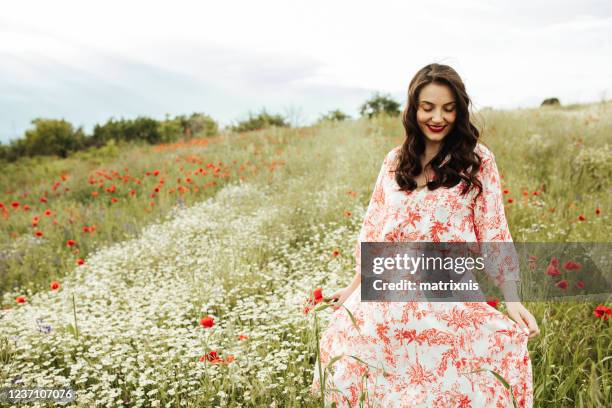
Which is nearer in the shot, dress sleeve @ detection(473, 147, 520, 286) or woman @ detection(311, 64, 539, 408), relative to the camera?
woman @ detection(311, 64, 539, 408)

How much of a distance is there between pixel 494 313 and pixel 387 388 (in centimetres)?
61

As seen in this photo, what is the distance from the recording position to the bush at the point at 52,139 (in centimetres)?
2327

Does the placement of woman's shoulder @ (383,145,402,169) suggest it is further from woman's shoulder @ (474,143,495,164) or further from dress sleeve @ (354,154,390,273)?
woman's shoulder @ (474,143,495,164)

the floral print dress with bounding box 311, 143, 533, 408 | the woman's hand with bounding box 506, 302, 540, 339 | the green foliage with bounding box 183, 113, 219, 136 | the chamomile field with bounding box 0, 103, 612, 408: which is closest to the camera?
the floral print dress with bounding box 311, 143, 533, 408

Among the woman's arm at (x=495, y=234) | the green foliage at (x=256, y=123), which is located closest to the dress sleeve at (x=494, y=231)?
the woman's arm at (x=495, y=234)

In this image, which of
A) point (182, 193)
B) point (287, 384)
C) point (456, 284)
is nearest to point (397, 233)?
point (456, 284)

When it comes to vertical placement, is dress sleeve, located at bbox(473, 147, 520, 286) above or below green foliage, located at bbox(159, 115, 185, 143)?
below

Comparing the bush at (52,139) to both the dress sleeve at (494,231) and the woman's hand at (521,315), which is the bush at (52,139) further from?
the woman's hand at (521,315)

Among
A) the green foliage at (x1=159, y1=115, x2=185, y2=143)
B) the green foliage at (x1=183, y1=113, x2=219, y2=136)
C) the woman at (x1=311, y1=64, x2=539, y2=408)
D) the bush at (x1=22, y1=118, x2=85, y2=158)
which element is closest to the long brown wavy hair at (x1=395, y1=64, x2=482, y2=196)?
the woman at (x1=311, y1=64, x2=539, y2=408)

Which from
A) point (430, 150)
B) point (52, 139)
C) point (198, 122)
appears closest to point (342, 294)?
point (430, 150)

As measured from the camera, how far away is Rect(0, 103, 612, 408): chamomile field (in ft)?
8.43

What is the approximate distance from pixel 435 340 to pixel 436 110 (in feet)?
3.73

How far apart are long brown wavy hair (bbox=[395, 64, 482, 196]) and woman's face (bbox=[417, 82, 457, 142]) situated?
0.08ft

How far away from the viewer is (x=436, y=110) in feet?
7.48
